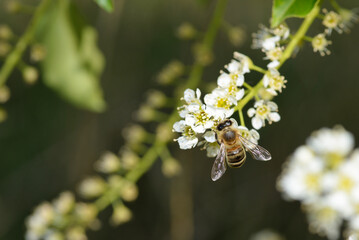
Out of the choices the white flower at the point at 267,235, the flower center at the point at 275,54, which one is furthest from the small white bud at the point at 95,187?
the white flower at the point at 267,235

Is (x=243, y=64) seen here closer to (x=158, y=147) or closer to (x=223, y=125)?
(x=223, y=125)

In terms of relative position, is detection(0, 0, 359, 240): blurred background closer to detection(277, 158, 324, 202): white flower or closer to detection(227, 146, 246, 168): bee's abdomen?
detection(277, 158, 324, 202): white flower

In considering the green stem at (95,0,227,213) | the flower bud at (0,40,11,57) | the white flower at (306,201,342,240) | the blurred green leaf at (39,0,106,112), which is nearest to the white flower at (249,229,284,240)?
the white flower at (306,201,342,240)

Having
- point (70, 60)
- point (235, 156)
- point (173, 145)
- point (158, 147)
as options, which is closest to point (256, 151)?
point (235, 156)

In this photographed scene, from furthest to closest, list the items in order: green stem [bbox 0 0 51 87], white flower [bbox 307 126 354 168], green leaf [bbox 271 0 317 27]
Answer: green stem [bbox 0 0 51 87] → white flower [bbox 307 126 354 168] → green leaf [bbox 271 0 317 27]

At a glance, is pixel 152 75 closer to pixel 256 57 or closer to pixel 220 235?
pixel 256 57

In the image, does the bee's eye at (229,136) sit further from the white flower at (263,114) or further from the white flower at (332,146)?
the white flower at (332,146)
